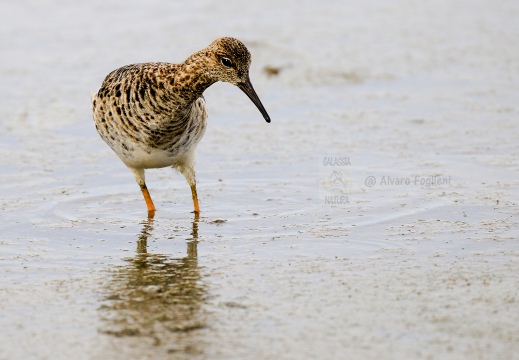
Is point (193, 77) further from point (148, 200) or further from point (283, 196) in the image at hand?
point (283, 196)

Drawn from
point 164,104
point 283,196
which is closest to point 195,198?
point 283,196

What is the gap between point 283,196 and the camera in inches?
344

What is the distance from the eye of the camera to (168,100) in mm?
7727

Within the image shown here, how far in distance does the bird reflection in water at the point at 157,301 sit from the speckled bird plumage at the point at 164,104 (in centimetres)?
119

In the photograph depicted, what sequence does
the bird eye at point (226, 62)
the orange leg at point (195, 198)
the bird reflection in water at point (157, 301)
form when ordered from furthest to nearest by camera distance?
the orange leg at point (195, 198) → the bird eye at point (226, 62) → the bird reflection in water at point (157, 301)

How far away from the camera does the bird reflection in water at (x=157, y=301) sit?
534cm

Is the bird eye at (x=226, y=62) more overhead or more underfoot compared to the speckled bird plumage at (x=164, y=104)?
more overhead

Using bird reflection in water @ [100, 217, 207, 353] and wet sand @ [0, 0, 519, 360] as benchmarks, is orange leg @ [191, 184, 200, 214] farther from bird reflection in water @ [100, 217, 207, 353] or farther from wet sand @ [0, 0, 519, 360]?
bird reflection in water @ [100, 217, 207, 353]

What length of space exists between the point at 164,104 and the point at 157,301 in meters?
2.34

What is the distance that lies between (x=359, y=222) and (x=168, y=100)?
6.29ft

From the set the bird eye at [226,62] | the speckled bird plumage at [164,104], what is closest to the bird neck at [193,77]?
the speckled bird plumage at [164,104]

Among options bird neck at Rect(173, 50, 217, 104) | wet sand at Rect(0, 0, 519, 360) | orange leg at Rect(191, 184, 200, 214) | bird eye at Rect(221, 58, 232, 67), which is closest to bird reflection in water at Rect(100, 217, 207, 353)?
wet sand at Rect(0, 0, 519, 360)

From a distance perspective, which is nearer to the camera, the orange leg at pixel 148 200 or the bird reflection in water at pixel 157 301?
the bird reflection in water at pixel 157 301

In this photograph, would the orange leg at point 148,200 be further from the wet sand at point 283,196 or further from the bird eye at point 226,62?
the bird eye at point 226,62
